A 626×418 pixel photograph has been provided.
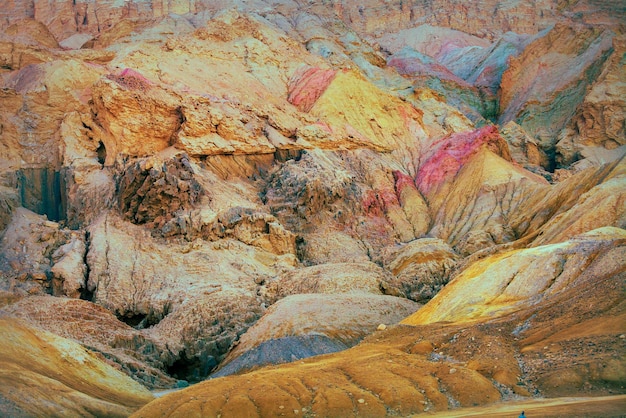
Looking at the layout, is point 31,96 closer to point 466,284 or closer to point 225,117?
point 225,117

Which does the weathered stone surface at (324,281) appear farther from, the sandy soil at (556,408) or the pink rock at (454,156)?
the sandy soil at (556,408)

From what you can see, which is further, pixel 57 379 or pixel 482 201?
pixel 482 201

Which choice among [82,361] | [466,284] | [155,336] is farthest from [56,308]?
[466,284]

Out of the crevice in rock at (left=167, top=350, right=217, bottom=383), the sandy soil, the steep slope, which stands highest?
the sandy soil

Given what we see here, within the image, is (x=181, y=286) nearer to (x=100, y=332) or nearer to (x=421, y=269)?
(x=100, y=332)

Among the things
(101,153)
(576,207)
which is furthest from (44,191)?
(576,207)

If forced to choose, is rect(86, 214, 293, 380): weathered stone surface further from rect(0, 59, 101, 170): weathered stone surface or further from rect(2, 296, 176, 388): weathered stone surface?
rect(0, 59, 101, 170): weathered stone surface

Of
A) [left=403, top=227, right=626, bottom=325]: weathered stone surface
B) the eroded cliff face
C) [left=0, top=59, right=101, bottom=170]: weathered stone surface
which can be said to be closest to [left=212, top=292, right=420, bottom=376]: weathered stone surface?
the eroded cliff face

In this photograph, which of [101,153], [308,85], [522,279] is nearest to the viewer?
[522,279]
